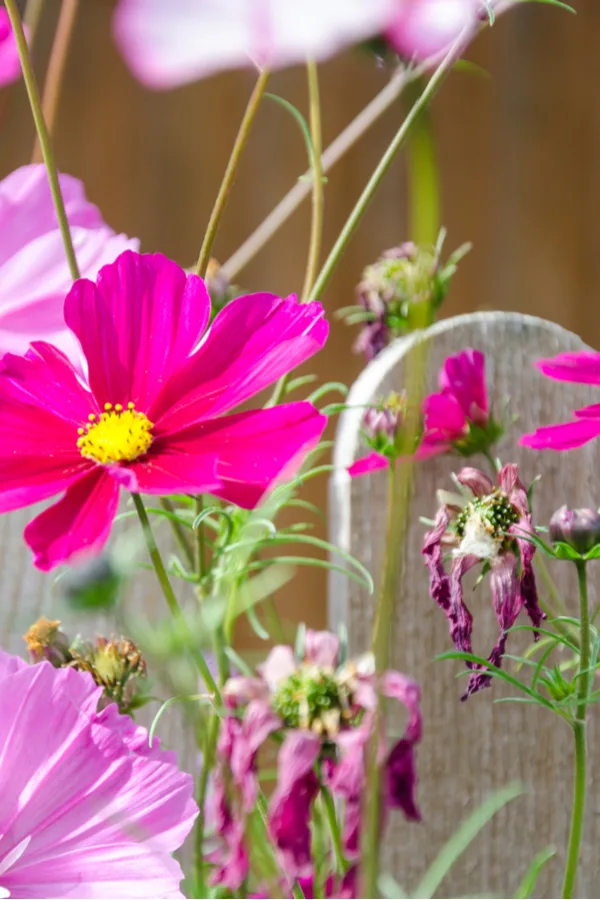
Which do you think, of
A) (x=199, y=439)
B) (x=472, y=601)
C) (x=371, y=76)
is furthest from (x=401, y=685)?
(x=371, y=76)

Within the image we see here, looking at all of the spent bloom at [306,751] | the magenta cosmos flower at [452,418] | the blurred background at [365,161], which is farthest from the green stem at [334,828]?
the blurred background at [365,161]

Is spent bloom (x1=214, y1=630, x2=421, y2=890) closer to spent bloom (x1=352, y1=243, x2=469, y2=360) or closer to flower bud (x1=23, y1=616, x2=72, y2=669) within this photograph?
flower bud (x1=23, y1=616, x2=72, y2=669)

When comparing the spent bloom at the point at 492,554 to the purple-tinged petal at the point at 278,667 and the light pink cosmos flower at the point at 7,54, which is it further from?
the light pink cosmos flower at the point at 7,54

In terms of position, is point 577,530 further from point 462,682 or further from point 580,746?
point 462,682

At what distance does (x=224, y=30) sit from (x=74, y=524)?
0.33 feet

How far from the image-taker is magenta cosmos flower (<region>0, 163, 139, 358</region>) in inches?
10.4

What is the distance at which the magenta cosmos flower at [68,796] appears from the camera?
22 cm

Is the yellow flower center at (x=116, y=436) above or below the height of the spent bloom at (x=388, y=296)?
below

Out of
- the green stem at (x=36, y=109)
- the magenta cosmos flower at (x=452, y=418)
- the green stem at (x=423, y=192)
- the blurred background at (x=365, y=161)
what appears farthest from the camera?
the blurred background at (x=365, y=161)

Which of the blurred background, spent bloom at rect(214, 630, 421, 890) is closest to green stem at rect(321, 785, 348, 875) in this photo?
spent bloom at rect(214, 630, 421, 890)

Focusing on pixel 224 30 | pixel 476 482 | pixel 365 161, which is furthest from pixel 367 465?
pixel 365 161

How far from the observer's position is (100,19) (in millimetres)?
1149

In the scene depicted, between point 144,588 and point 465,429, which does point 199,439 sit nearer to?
point 465,429

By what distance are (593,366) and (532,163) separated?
1.02 meters
